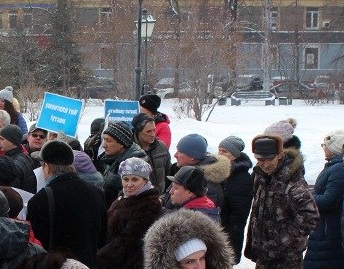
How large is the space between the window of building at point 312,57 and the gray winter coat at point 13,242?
2126 inches

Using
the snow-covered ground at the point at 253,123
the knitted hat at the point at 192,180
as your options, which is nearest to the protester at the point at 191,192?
the knitted hat at the point at 192,180

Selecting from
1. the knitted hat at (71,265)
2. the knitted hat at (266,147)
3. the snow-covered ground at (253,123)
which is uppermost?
the knitted hat at (266,147)

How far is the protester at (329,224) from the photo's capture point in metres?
6.61

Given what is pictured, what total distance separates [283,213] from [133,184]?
1.06m

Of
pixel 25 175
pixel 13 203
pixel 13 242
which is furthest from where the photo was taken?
pixel 25 175

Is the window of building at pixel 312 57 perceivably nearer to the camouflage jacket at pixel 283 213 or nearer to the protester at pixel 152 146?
the protester at pixel 152 146

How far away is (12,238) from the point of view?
4.13 meters

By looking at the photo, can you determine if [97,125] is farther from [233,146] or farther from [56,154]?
[56,154]

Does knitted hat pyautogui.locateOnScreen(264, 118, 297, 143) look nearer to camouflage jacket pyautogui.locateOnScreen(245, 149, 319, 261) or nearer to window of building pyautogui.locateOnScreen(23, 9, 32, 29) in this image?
camouflage jacket pyautogui.locateOnScreen(245, 149, 319, 261)

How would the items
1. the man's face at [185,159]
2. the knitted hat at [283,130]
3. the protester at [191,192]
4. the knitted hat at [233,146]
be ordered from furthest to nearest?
the knitted hat at [283,130], the knitted hat at [233,146], the man's face at [185,159], the protester at [191,192]

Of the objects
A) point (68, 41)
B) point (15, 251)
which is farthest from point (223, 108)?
point (15, 251)

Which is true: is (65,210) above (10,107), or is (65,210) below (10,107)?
below

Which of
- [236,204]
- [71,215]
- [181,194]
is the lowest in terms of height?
[236,204]

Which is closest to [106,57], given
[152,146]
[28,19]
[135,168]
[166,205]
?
[28,19]
